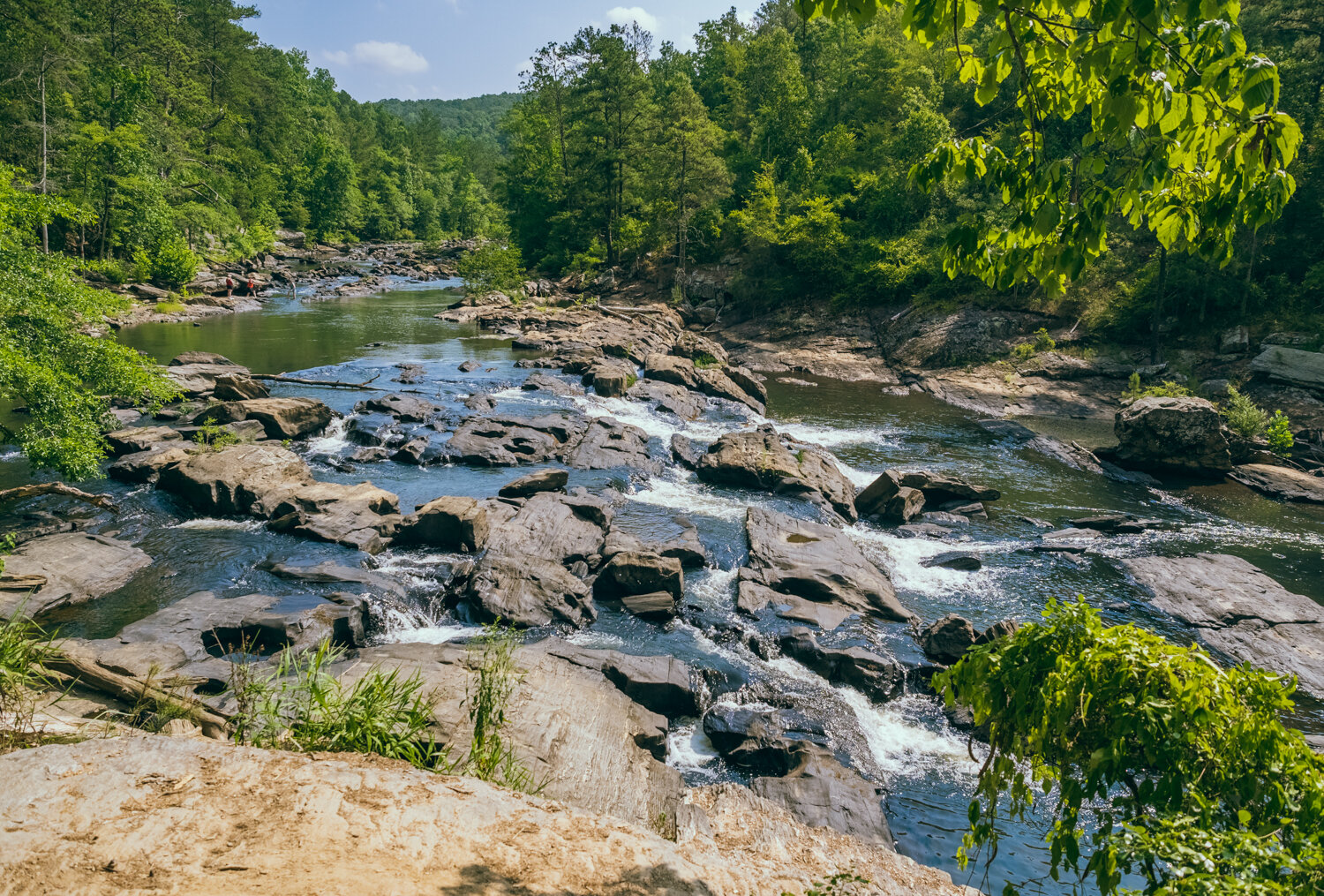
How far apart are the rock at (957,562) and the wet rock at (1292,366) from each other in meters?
17.8

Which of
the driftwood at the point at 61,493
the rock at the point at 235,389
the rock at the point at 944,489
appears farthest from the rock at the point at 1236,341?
the driftwood at the point at 61,493

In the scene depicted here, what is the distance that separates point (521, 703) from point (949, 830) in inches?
195

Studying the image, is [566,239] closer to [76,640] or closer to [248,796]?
[76,640]

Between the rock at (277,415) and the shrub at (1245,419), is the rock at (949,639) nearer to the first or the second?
the shrub at (1245,419)

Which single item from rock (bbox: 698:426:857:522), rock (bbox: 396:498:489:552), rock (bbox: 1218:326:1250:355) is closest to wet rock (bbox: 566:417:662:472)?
rock (bbox: 698:426:857:522)

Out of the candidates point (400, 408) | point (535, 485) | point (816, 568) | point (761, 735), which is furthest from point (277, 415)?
point (761, 735)

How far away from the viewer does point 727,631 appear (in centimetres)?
1141

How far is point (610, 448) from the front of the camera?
19.7m

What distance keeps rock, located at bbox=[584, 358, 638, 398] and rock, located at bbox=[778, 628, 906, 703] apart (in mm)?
16376

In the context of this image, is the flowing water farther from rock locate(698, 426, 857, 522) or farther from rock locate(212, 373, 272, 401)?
rock locate(212, 373, 272, 401)

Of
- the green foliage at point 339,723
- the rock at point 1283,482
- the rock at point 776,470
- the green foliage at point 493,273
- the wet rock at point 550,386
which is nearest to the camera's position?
the green foliage at point 339,723

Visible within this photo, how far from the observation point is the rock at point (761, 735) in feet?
28.3

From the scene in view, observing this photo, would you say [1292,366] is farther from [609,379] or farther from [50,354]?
[50,354]

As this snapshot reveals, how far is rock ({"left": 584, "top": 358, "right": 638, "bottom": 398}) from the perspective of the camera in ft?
85.0
